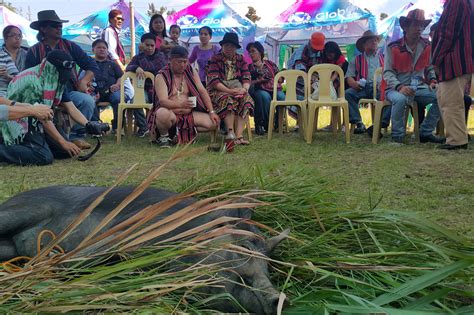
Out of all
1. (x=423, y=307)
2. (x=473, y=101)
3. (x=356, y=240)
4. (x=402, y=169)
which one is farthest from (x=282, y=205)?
(x=473, y=101)

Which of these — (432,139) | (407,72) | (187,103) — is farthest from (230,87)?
(432,139)

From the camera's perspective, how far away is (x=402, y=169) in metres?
5.66

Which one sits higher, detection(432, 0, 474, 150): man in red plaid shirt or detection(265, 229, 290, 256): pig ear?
detection(432, 0, 474, 150): man in red plaid shirt

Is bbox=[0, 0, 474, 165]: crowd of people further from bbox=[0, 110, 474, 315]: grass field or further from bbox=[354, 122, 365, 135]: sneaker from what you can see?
bbox=[0, 110, 474, 315]: grass field

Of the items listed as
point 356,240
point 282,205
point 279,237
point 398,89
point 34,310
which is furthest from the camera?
point 398,89

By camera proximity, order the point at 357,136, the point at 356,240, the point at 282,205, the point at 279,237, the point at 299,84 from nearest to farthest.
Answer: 1. the point at 279,237
2. the point at 356,240
3. the point at 282,205
4. the point at 357,136
5. the point at 299,84

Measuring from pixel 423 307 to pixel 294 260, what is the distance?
634mm

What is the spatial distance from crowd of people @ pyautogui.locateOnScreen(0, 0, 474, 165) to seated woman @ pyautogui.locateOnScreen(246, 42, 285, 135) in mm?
19

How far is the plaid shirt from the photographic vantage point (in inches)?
258

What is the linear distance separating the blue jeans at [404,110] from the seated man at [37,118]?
14.3 feet

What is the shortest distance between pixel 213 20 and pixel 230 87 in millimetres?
7920

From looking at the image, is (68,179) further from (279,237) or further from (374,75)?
(374,75)

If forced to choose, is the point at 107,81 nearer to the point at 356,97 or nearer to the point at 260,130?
the point at 260,130

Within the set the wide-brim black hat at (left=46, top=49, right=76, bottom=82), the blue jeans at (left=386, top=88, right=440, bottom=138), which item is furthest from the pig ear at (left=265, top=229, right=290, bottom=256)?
the blue jeans at (left=386, top=88, right=440, bottom=138)
